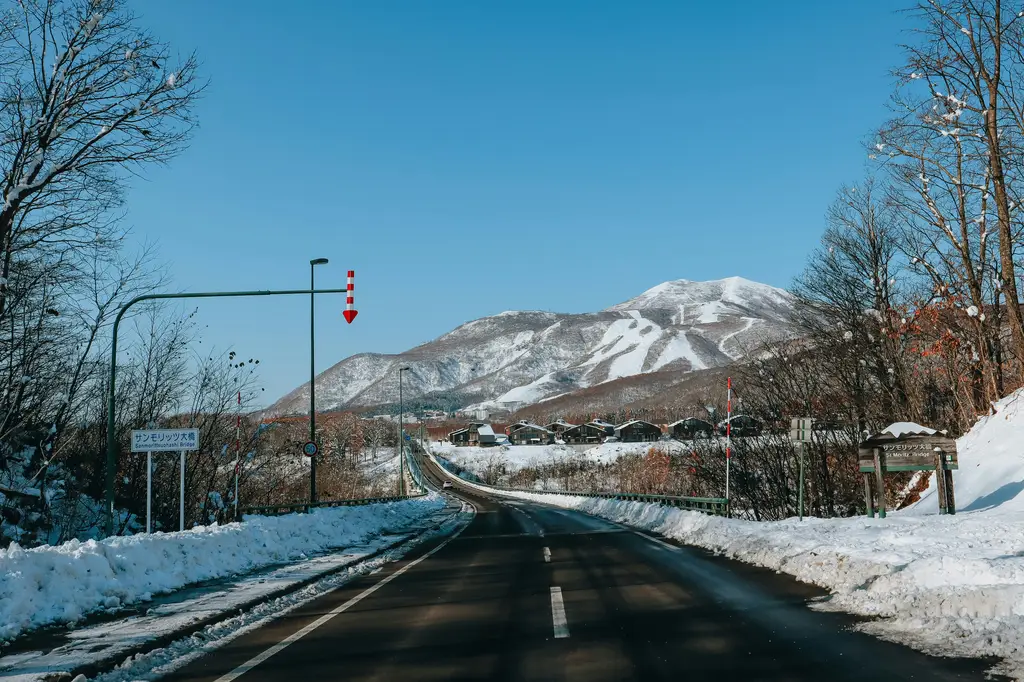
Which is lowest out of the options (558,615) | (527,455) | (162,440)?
(527,455)

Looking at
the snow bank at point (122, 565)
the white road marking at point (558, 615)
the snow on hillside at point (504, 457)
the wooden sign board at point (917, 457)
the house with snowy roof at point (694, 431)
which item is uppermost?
the house with snowy roof at point (694, 431)

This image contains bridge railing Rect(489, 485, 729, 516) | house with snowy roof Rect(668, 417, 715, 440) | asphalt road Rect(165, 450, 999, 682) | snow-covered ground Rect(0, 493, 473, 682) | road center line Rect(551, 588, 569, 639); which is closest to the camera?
asphalt road Rect(165, 450, 999, 682)

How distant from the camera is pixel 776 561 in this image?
520 inches

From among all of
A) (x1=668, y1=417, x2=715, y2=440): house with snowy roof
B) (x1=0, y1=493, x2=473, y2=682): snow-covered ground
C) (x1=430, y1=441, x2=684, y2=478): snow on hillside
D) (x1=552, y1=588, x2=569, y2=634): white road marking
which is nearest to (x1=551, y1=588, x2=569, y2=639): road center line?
(x1=552, y1=588, x2=569, y2=634): white road marking

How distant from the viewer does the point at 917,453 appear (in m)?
18.7

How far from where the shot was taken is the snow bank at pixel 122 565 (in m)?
9.05

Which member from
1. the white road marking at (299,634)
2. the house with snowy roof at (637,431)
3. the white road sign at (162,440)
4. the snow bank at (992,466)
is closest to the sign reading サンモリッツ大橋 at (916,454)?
the snow bank at (992,466)

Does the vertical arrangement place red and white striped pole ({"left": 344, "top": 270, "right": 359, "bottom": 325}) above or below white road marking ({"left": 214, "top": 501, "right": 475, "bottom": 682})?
above

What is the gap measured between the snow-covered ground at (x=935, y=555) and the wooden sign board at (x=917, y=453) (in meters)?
1.45

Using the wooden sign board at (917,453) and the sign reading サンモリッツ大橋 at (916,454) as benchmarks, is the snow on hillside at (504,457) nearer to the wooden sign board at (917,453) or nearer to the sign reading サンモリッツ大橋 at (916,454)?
the sign reading サンモリッツ大橋 at (916,454)

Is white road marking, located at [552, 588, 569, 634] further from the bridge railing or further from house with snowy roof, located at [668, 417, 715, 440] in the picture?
house with snowy roof, located at [668, 417, 715, 440]

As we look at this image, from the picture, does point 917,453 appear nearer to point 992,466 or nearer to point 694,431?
point 992,466

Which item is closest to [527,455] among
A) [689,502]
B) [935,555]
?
[689,502]

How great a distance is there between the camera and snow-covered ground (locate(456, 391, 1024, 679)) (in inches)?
294
